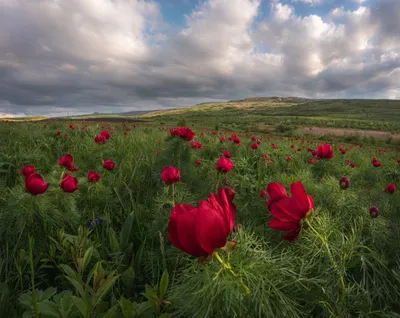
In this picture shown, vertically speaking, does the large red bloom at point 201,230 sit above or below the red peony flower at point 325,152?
above

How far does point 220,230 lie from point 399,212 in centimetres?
316

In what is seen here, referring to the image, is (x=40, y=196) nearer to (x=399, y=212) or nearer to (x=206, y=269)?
(x=206, y=269)

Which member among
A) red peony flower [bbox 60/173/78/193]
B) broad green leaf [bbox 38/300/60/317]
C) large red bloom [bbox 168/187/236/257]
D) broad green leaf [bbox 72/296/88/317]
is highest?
large red bloom [bbox 168/187/236/257]

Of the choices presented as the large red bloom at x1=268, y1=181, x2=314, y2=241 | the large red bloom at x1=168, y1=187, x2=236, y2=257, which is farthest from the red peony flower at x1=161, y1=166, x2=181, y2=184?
the large red bloom at x1=168, y1=187, x2=236, y2=257

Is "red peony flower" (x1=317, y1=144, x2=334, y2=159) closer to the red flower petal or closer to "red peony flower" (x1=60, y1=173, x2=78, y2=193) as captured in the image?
the red flower petal

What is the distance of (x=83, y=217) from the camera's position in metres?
2.46

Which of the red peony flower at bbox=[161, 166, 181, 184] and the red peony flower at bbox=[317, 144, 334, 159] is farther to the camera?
the red peony flower at bbox=[317, 144, 334, 159]

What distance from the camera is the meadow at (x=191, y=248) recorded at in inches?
38.4

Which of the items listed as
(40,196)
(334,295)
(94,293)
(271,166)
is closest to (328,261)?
(334,295)

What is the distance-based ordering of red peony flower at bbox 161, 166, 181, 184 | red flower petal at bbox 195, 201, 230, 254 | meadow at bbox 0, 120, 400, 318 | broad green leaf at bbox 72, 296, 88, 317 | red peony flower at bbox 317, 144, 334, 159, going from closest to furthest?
red flower petal at bbox 195, 201, 230, 254 < meadow at bbox 0, 120, 400, 318 < broad green leaf at bbox 72, 296, 88, 317 < red peony flower at bbox 161, 166, 181, 184 < red peony flower at bbox 317, 144, 334, 159

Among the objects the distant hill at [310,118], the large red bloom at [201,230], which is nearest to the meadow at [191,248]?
the large red bloom at [201,230]

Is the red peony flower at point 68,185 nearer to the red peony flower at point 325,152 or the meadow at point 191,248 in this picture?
the meadow at point 191,248

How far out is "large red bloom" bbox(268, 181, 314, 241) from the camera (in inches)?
47.7

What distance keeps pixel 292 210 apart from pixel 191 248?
60 cm
